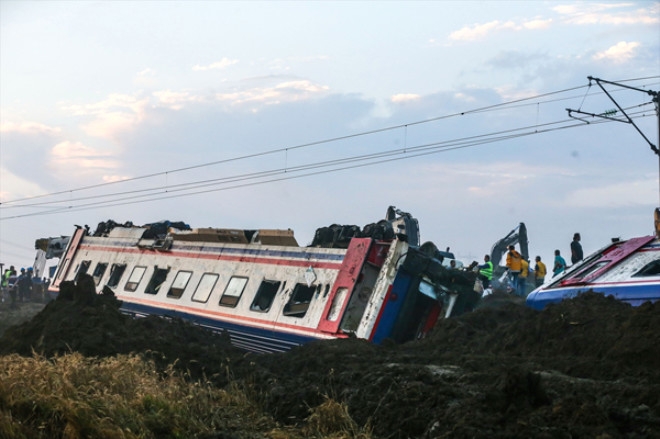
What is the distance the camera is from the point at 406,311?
16.6 metres

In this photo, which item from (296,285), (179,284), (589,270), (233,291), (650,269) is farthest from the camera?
(179,284)

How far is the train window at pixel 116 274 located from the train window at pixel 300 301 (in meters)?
7.55

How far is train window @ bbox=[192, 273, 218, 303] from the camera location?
2028 cm

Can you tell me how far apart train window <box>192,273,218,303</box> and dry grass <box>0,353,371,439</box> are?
8899mm

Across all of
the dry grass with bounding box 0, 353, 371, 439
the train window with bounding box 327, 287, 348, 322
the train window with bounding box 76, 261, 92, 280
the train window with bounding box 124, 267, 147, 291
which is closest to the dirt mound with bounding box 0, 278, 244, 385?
the dry grass with bounding box 0, 353, 371, 439

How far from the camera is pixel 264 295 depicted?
18875 millimetres

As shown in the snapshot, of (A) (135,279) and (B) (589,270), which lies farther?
(A) (135,279)

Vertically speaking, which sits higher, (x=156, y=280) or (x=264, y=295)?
(x=264, y=295)

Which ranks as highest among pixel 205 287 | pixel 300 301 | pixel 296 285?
pixel 296 285

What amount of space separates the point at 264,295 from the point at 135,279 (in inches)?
229

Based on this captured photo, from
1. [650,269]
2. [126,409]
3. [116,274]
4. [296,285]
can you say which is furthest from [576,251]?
[126,409]

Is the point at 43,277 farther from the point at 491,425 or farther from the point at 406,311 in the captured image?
the point at 491,425

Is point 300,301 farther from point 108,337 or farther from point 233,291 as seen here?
point 108,337

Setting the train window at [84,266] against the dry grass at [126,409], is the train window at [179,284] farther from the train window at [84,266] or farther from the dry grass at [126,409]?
the dry grass at [126,409]
